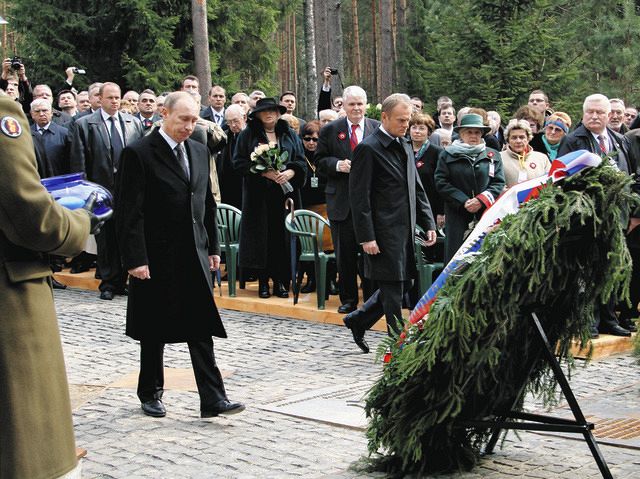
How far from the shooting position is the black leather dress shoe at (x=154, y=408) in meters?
7.47

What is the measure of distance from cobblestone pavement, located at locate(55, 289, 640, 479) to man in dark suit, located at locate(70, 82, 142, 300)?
82.8 inches

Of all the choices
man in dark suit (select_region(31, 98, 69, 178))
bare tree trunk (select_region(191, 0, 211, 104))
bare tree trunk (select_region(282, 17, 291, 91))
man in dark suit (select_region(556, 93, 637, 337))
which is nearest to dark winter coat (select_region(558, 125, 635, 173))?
man in dark suit (select_region(556, 93, 637, 337))

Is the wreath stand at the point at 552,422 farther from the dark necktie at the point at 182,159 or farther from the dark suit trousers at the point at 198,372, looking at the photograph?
the dark necktie at the point at 182,159

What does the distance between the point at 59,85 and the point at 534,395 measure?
78.2ft

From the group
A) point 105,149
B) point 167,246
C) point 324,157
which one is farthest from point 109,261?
point 167,246

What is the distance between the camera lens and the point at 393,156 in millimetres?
9172

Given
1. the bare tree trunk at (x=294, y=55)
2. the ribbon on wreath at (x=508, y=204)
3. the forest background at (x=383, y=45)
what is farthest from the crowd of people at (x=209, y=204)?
the bare tree trunk at (x=294, y=55)

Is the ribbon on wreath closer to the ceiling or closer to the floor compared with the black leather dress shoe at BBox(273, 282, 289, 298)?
closer to the ceiling

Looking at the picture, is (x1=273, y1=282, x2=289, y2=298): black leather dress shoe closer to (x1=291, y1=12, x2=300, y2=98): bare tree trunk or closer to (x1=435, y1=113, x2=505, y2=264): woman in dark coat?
(x1=435, y1=113, x2=505, y2=264): woman in dark coat

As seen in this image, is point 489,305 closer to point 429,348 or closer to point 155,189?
point 429,348

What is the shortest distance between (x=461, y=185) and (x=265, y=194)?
9.09 ft

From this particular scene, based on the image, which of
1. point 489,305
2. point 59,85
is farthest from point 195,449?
point 59,85

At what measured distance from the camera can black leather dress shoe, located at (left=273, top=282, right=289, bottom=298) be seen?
41.3ft

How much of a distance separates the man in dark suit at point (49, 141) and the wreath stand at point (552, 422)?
8.90 metres
